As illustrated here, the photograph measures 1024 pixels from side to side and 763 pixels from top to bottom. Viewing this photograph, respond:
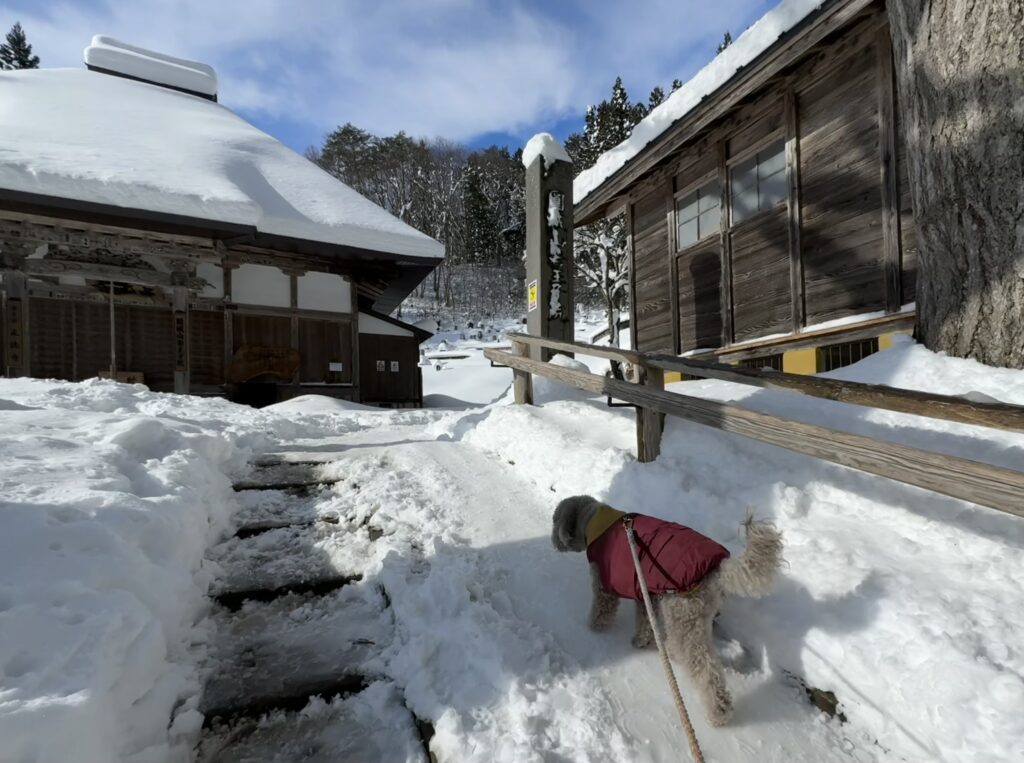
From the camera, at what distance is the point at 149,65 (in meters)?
19.1

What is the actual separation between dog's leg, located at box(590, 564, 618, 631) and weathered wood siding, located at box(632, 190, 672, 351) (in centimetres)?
673

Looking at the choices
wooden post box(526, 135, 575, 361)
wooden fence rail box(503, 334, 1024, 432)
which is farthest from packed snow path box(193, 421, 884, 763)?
wooden post box(526, 135, 575, 361)

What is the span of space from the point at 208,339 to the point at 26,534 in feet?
34.0

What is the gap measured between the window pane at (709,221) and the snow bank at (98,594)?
7.37m

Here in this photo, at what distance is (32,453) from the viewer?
9.24 ft

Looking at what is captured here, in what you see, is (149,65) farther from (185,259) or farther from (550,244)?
(550,244)

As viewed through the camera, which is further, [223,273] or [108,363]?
[223,273]

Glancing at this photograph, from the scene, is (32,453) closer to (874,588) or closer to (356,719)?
(356,719)

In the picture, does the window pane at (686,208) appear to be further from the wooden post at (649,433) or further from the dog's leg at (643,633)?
the dog's leg at (643,633)

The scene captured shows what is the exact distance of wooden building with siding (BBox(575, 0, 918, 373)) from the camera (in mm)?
4965

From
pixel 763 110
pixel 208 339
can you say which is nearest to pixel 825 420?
pixel 763 110

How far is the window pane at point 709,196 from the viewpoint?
744 centimetres

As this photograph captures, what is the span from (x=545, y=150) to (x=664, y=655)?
5.65 metres

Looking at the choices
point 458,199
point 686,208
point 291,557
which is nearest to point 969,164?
point 291,557
